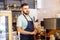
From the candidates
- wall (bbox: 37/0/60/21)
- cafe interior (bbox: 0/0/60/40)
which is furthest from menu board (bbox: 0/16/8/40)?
wall (bbox: 37/0/60/21)

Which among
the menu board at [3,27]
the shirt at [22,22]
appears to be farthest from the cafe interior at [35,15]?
the shirt at [22,22]

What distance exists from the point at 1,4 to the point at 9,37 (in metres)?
0.96

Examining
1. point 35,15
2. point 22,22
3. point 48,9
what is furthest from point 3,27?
point 48,9

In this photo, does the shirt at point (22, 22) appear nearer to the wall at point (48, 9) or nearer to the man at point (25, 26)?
the man at point (25, 26)

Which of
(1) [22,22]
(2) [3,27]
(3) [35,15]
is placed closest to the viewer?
(1) [22,22]

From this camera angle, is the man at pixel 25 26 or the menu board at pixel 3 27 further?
the menu board at pixel 3 27

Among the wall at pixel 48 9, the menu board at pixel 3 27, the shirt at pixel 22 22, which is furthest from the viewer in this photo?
the wall at pixel 48 9

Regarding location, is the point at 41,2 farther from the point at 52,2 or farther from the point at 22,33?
the point at 22,33

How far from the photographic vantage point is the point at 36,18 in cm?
361

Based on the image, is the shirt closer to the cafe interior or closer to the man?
the man

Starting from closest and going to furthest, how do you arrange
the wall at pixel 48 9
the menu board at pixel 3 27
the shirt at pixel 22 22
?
the shirt at pixel 22 22, the menu board at pixel 3 27, the wall at pixel 48 9

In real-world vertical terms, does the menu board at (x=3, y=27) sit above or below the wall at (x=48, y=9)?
below

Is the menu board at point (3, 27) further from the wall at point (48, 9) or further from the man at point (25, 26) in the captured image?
the wall at point (48, 9)

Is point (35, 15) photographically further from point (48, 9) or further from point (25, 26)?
point (25, 26)
